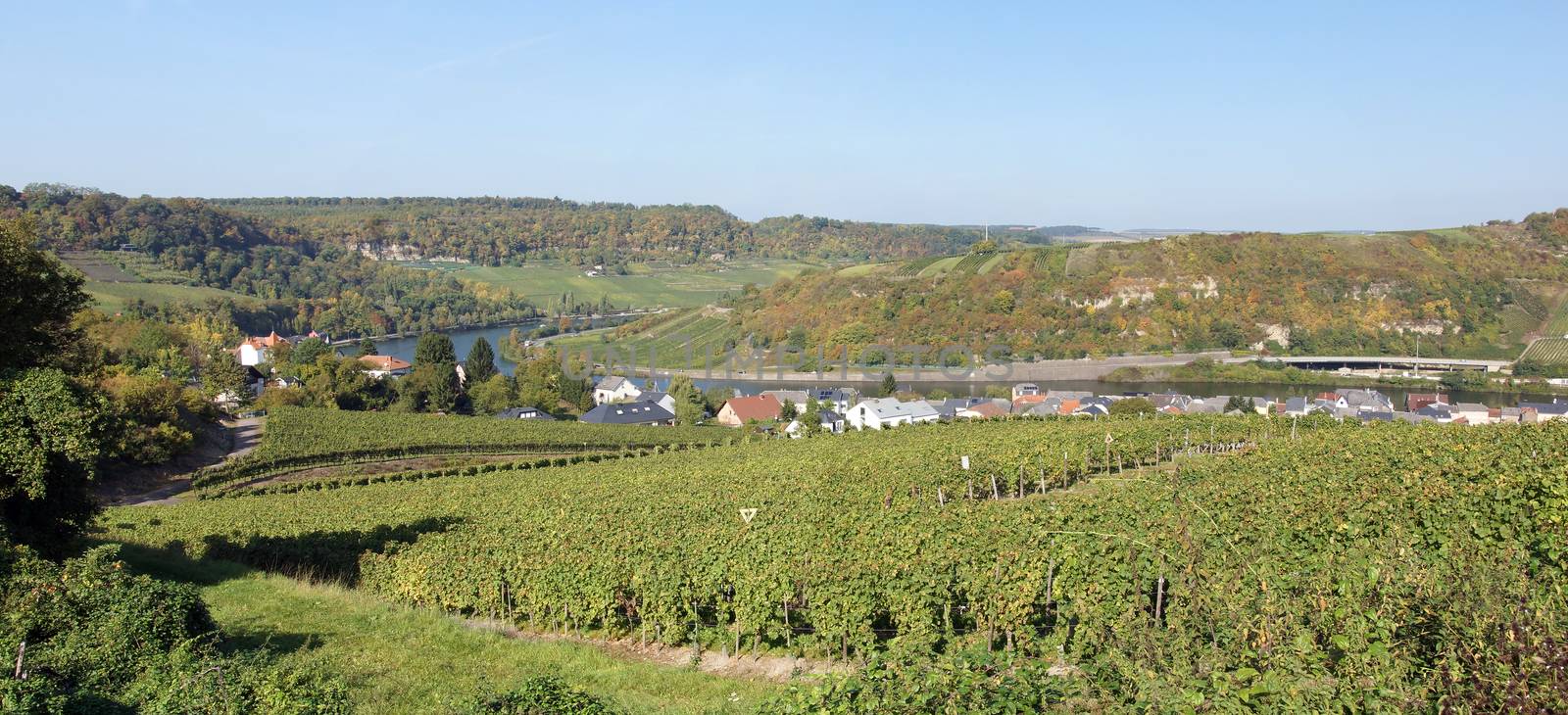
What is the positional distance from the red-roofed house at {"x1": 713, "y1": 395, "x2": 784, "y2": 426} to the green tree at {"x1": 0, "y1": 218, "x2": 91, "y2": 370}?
162 ft

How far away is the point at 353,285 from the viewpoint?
17900cm

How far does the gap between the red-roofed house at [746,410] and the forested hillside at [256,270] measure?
8365 cm

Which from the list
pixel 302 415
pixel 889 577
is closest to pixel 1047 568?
pixel 889 577

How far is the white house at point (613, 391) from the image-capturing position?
276ft

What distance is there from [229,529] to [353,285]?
167478 millimetres

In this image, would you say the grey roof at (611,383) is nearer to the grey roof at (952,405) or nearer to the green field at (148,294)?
the grey roof at (952,405)

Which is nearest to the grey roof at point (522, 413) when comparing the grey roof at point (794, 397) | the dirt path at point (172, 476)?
the dirt path at point (172, 476)

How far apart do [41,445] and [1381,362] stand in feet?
367

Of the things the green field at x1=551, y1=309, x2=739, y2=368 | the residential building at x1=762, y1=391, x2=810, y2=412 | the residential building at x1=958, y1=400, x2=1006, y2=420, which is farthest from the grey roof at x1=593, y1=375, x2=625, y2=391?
the residential building at x1=958, y1=400, x2=1006, y2=420

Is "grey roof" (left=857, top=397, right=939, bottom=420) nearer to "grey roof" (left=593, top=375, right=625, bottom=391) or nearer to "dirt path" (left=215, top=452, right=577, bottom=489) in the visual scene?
"dirt path" (left=215, top=452, right=577, bottom=489)

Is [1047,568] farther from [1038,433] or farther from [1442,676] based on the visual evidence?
[1038,433]

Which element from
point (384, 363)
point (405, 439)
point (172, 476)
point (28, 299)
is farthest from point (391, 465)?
point (384, 363)

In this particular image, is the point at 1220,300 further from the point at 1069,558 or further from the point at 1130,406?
the point at 1069,558

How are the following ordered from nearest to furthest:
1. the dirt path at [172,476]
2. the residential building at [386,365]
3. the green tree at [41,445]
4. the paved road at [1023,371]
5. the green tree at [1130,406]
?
the green tree at [41,445], the dirt path at [172,476], the green tree at [1130,406], the residential building at [386,365], the paved road at [1023,371]
